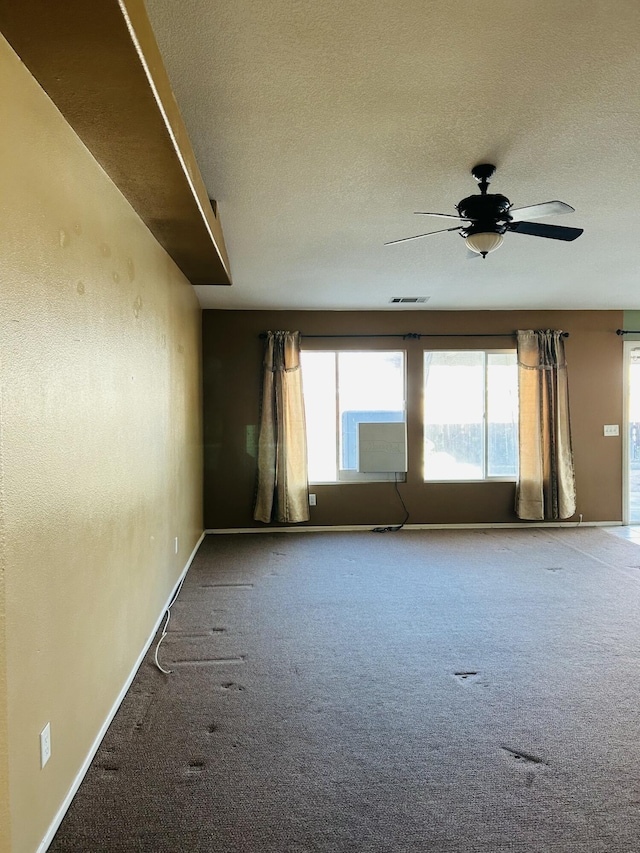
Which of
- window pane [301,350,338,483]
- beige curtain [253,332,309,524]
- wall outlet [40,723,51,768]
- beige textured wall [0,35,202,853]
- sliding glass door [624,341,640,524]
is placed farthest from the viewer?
sliding glass door [624,341,640,524]

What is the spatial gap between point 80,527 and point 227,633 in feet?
4.99

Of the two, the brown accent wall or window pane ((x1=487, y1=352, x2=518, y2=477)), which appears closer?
the brown accent wall

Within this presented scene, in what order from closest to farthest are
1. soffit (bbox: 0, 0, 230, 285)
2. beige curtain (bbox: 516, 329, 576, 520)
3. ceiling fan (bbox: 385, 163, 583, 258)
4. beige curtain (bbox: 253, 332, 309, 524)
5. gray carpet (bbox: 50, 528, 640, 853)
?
soffit (bbox: 0, 0, 230, 285), gray carpet (bbox: 50, 528, 640, 853), ceiling fan (bbox: 385, 163, 583, 258), beige curtain (bbox: 253, 332, 309, 524), beige curtain (bbox: 516, 329, 576, 520)

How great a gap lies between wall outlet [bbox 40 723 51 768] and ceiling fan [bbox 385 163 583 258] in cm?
250

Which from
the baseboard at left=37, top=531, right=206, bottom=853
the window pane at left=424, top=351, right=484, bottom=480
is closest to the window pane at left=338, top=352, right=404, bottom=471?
the window pane at left=424, top=351, right=484, bottom=480

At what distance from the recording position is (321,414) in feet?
19.0

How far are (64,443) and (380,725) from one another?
1684 mm

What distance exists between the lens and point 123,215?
238 cm

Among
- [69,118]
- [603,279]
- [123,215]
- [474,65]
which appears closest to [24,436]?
[69,118]

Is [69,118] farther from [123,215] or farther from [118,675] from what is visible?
[118,675]

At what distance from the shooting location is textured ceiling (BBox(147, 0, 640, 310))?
5.13 ft

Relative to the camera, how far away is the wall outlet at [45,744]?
1509 millimetres

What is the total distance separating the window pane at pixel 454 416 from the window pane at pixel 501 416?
0.33ft

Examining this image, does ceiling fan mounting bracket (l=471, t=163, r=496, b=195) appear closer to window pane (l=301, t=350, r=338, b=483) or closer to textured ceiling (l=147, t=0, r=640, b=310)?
textured ceiling (l=147, t=0, r=640, b=310)
